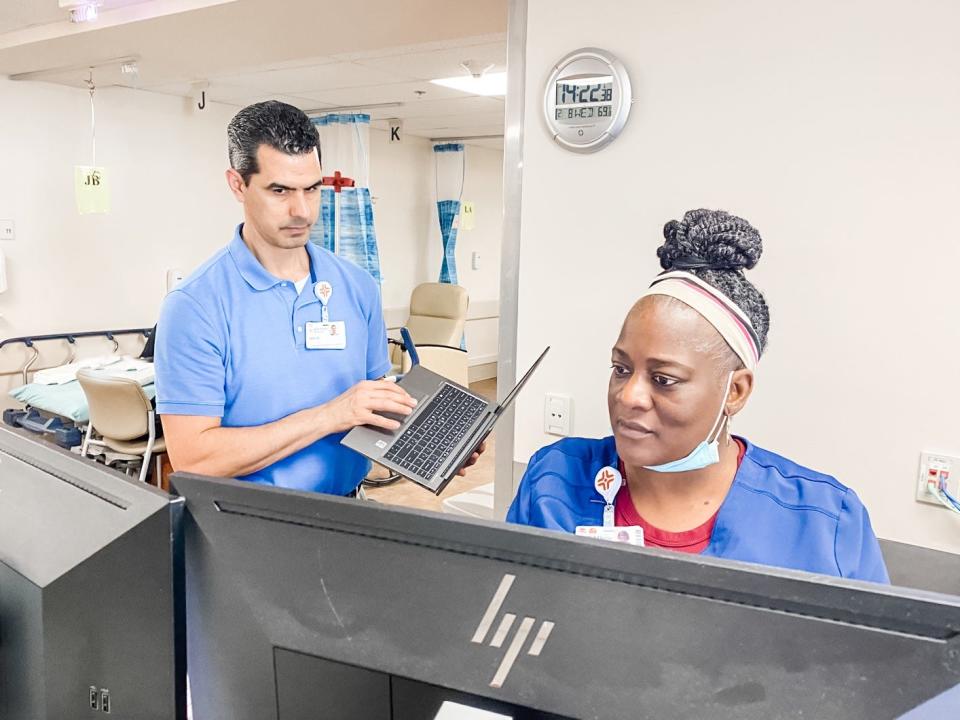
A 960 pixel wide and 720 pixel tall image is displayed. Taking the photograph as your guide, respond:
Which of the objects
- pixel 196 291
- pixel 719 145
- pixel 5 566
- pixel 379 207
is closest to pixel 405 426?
pixel 196 291

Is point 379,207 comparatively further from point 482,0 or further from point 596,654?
point 596,654

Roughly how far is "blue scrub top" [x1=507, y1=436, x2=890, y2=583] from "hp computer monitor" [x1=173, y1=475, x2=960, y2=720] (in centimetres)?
59

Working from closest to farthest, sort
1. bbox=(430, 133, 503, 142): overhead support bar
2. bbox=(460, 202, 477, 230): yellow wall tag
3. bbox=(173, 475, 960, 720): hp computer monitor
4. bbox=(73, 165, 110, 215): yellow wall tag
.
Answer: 1. bbox=(173, 475, 960, 720): hp computer monitor
2. bbox=(73, 165, 110, 215): yellow wall tag
3. bbox=(430, 133, 503, 142): overhead support bar
4. bbox=(460, 202, 477, 230): yellow wall tag

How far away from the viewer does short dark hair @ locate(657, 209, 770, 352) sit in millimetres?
1208

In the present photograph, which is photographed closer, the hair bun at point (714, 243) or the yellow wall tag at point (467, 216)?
the hair bun at point (714, 243)

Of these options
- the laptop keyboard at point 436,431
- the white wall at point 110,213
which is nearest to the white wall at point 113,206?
the white wall at point 110,213

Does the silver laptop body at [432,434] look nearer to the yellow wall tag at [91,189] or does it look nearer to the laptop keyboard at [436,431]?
the laptop keyboard at [436,431]

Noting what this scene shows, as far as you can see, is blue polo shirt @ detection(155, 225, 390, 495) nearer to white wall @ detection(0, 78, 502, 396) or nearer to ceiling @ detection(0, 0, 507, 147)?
ceiling @ detection(0, 0, 507, 147)

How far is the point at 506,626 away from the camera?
593mm

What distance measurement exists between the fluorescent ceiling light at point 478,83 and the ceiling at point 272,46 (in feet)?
0.34

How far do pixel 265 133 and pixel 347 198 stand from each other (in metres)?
3.72

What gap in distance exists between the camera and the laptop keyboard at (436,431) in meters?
1.47

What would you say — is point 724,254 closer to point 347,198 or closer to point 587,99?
point 587,99

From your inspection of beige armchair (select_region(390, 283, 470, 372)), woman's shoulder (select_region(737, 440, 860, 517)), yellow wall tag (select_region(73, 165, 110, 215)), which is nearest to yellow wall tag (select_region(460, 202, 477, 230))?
beige armchair (select_region(390, 283, 470, 372))
